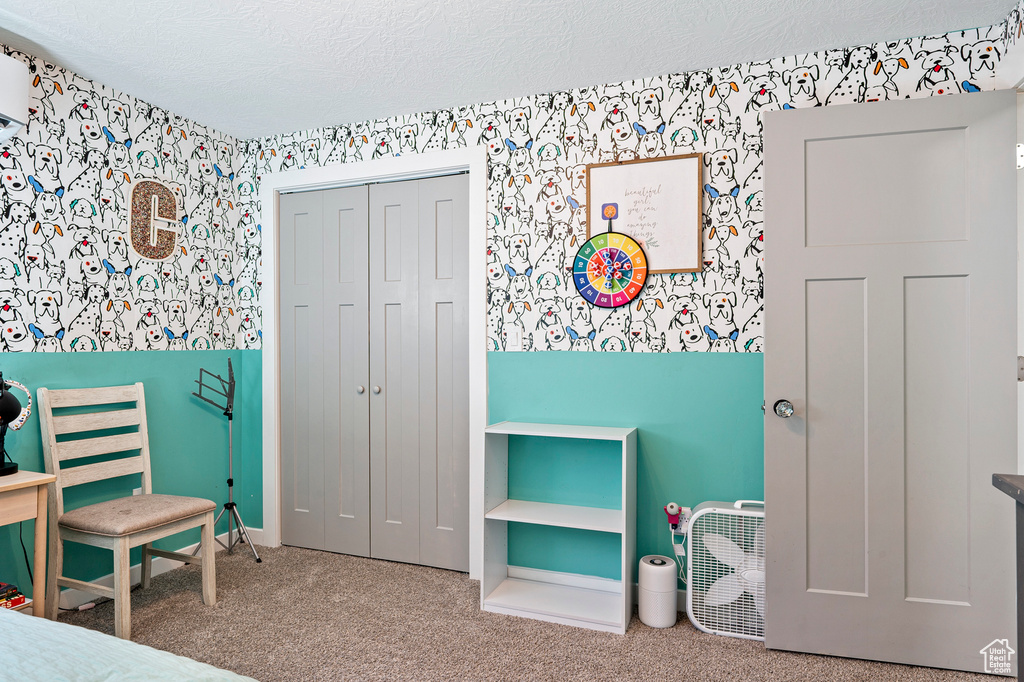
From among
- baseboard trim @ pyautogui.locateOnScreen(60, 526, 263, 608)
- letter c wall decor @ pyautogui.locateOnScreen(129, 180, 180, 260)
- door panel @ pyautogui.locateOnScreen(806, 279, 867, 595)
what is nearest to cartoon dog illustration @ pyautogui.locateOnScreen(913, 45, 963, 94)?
door panel @ pyautogui.locateOnScreen(806, 279, 867, 595)

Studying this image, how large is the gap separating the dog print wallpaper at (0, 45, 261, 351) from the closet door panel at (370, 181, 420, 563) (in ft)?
2.74

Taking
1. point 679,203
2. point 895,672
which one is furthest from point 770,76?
point 895,672

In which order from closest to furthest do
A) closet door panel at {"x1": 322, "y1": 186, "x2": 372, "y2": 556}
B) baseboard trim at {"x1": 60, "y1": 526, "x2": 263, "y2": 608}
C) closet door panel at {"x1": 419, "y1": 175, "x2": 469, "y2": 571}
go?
1. baseboard trim at {"x1": 60, "y1": 526, "x2": 263, "y2": 608}
2. closet door panel at {"x1": 419, "y1": 175, "x2": 469, "y2": 571}
3. closet door panel at {"x1": 322, "y1": 186, "x2": 372, "y2": 556}

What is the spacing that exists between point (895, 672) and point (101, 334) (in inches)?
141

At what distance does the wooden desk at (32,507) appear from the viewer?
208cm

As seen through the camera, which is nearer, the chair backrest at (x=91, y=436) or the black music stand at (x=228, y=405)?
the chair backrest at (x=91, y=436)

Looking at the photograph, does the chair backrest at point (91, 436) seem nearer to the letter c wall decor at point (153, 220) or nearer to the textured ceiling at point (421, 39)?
the letter c wall decor at point (153, 220)

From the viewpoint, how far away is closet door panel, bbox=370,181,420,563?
128 inches

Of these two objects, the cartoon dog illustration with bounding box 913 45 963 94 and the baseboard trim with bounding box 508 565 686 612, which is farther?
the baseboard trim with bounding box 508 565 686 612

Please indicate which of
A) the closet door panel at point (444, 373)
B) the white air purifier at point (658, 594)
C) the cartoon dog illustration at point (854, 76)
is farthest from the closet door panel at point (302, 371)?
the cartoon dog illustration at point (854, 76)

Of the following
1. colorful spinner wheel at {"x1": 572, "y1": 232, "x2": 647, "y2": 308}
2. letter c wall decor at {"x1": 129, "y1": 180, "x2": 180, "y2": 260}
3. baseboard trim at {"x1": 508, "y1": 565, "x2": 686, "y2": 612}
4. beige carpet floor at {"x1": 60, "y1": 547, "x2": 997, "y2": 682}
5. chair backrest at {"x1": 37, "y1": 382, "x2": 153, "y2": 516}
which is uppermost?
letter c wall decor at {"x1": 129, "y1": 180, "x2": 180, "y2": 260}

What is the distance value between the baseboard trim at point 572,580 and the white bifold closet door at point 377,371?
32 cm

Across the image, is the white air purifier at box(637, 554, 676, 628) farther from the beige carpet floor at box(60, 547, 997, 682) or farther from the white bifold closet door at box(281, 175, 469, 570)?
the white bifold closet door at box(281, 175, 469, 570)

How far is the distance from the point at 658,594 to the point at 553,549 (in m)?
0.59
